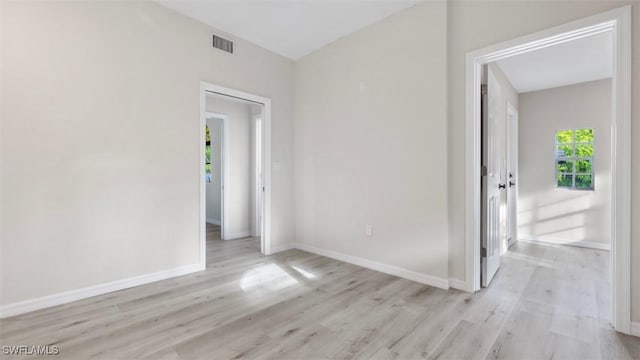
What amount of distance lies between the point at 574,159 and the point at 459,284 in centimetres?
363

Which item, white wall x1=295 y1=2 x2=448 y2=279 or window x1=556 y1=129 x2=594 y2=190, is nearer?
white wall x1=295 y1=2 x2=448 y2=279

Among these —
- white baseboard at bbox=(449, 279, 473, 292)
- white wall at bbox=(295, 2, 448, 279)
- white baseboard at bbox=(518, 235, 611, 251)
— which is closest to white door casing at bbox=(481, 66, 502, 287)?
white baseboard at bbox=(449, 279, 473, 292)

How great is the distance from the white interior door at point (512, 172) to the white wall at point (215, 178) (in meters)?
5.29

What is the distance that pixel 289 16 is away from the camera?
316 centimetres

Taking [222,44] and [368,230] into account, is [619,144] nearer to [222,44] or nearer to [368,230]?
[368,230]

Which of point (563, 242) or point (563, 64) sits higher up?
point (563, 64)

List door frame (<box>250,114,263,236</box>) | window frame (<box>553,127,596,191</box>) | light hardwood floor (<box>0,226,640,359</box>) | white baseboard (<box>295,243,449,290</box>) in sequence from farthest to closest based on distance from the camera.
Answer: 1. door frame (<box>250,114,263,236</box>)
2. window frame (<box>553,127,596,191</box>)
3. white baseboard (<box>295,243,449,290</box>)
4. light hardwood floor (<box>0,226,640,359</box>)

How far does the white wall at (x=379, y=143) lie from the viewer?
2.84 meters

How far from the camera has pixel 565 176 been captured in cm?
471

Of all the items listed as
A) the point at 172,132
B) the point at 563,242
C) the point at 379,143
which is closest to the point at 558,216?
the point at 563,242

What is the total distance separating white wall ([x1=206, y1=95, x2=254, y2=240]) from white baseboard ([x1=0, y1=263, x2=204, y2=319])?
6.13 feet

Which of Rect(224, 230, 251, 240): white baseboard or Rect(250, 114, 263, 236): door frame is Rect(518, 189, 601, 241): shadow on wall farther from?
Rect(224, 230, 251, 240): white baseboard

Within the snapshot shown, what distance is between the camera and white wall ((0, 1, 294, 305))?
2.26 metres

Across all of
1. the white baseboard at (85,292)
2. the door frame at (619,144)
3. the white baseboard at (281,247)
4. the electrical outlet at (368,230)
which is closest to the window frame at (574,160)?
the door frame at (619,144)
